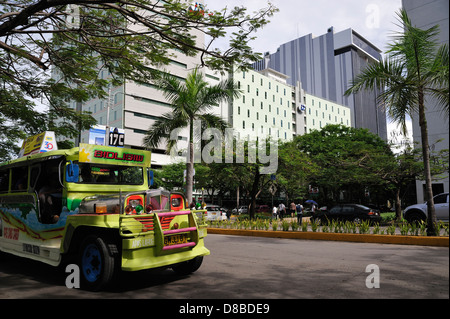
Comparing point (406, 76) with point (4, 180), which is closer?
point (4, 180)

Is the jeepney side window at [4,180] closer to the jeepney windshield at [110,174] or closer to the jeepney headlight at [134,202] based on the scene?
the jeepney windshield at [110,174]

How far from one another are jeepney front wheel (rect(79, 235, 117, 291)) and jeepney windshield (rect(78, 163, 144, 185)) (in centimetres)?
143

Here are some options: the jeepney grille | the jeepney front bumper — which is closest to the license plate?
the jeepney front bumper

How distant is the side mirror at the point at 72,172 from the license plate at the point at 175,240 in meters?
2.06

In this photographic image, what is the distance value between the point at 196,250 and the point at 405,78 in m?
9.38

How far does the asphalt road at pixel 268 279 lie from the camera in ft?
16.7

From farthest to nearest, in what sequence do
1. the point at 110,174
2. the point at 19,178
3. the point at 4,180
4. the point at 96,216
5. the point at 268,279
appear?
the point at 4,180, the point at 19,178, the point at 110,174, the point at 268,279, the point at 96,216

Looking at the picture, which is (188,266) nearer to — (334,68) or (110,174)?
(110,174)

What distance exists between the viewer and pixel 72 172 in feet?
19.6

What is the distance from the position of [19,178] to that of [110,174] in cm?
210

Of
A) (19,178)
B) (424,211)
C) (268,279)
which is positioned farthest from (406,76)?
(19,178)

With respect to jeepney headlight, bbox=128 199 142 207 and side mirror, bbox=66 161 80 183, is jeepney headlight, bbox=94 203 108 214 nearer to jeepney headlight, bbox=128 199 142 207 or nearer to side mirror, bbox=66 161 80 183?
jeepney headlight, bbox=128 199 142 207

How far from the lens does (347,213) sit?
1952cm

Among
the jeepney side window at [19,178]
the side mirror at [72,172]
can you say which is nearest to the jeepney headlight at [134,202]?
the side mirror at [72,172]
